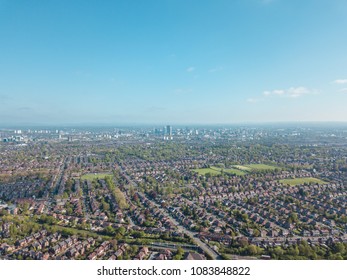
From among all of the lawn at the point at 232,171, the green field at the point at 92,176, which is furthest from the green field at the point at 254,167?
the green field at the point at 92,176

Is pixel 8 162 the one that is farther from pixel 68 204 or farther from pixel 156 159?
pixel 68 204

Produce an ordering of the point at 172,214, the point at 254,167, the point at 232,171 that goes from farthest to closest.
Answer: the point at 254,167
the point at 232,171
the point at 172,214

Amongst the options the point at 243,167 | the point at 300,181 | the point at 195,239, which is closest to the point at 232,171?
the point at 243,167

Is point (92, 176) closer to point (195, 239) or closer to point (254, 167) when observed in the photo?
point (195, 239)

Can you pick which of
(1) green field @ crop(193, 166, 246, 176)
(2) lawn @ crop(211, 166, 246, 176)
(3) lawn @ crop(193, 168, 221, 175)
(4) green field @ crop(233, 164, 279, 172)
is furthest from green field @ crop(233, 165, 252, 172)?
(3) lawn @ crop(193, 168, 221, 175)

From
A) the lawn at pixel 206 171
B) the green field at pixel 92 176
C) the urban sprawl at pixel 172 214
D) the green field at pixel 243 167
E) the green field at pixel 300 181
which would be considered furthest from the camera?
the green field at pixel 243 167

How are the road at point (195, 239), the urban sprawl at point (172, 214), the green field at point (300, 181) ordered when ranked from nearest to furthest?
the road at point (195, 239)
the urban sprawl at point (172, 214)
the green field at point (300, 181)

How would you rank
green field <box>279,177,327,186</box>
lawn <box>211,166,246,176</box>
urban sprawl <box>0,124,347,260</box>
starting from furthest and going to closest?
lawn <box>211,166,246,176</box>
green field <box>279,177,327,186</box>
urban sprawl <box>0,124,347,260</box>

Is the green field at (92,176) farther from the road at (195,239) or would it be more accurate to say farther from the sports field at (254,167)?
the sports field at (254,167)

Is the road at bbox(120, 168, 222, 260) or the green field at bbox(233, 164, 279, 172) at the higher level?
the green field at bbox(233, 164, 279, 172)

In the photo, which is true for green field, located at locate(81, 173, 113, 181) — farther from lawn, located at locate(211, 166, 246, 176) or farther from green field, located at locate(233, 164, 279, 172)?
green field, located at locate(233, 164, 279, 172)

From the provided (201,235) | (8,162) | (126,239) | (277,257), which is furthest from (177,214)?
(8,162)
